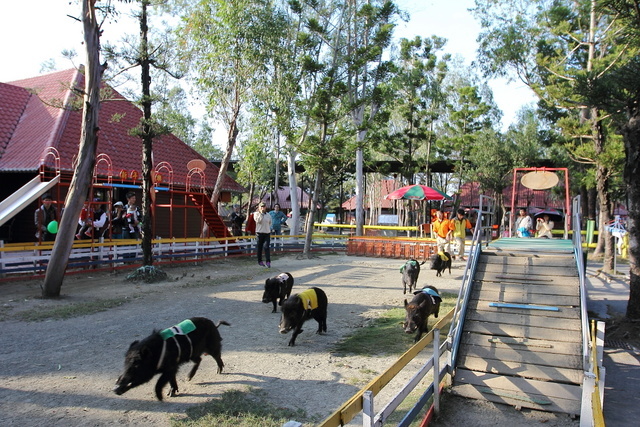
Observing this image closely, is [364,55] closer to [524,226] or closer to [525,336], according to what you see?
[524,226]

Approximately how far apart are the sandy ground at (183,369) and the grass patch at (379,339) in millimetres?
231

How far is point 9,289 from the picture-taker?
32.8 feet

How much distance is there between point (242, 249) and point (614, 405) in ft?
45.5

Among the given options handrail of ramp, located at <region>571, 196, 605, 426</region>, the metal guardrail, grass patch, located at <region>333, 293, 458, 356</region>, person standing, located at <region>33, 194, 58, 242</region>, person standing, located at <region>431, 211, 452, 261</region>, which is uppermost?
person standing, located at <region>33, 194, 58, 242</region>

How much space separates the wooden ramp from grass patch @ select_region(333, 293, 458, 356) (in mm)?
1140

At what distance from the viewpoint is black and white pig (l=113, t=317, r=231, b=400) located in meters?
4.14

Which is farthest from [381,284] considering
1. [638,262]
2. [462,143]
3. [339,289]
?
[462,143]

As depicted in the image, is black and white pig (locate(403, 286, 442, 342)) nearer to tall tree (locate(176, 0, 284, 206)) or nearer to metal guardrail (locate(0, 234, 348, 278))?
metal guardrail (locate(0, 234, 348, 278))

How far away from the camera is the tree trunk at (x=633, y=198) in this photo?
8.27 m

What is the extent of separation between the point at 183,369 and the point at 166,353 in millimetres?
1259

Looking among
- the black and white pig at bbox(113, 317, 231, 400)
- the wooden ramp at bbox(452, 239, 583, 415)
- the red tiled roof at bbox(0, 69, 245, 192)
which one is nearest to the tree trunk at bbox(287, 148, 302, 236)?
the red tiled roof at bbox(0, 69, 245, 192)

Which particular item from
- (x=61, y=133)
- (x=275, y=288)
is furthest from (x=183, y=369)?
(x=61, y=133)

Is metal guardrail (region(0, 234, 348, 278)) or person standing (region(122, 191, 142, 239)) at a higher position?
person standing (region(122, 191, 142, 239))

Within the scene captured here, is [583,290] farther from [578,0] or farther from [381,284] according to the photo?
[578,0]
